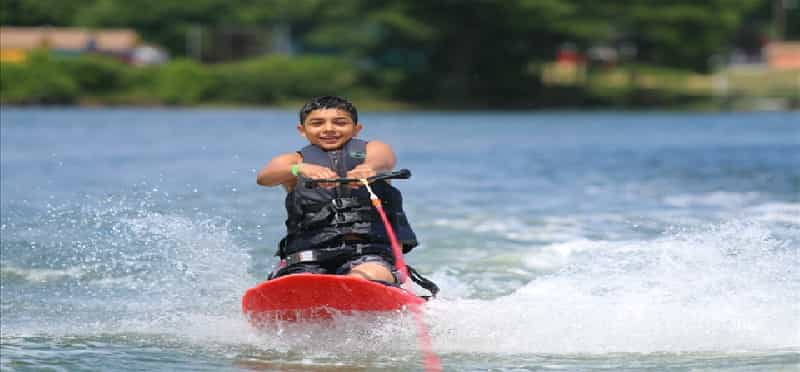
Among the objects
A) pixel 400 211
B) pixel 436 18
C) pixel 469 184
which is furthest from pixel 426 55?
pixel 400 211

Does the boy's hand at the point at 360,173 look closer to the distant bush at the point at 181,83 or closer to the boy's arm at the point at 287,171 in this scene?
the boy's arm at the point at 287,171

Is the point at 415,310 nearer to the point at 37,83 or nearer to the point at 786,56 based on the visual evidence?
the point at 37,83

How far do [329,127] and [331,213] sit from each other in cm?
46

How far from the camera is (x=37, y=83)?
41.4 metres

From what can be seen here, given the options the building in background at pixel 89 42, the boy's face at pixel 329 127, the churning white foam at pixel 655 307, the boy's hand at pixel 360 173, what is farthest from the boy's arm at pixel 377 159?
the building in background at pixel 89 42

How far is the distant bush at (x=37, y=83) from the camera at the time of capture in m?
39.7

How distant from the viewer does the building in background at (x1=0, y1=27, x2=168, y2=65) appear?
158ft

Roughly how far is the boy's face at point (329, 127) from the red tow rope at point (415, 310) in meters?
0.38

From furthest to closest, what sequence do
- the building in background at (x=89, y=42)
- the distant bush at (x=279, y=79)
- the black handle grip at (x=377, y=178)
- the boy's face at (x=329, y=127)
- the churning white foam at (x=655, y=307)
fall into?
the building in background at (x=89, y=42), the distant bush at (x=279, y=79), the boy's face at (x=329, y=127), the churning white foam at (x=655, y=307), the black handle grip at (x=377, y=178)

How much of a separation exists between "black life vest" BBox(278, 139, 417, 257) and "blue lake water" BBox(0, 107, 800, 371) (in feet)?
1.32

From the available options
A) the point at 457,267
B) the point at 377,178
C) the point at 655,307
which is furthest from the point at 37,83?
the point at 377,178

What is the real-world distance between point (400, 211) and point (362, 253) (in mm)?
359

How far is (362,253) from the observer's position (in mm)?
6711

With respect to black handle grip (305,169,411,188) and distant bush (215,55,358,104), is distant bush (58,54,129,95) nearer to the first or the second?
distant bush (215,55,358,104)
